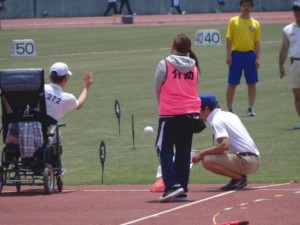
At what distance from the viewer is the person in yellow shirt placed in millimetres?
21188

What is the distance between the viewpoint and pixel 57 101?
1366 centimetres

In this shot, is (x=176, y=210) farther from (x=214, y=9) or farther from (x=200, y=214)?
(x=214, y=9)

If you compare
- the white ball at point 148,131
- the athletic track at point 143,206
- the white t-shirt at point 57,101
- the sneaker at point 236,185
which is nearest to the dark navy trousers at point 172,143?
the athletic track at point 143,206

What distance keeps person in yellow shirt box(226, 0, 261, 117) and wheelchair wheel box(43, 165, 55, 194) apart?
8.27 metres

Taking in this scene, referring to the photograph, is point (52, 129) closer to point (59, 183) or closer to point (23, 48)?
point (59, 183)

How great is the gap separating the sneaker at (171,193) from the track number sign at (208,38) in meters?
28.8

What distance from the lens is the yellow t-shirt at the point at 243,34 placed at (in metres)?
21.2

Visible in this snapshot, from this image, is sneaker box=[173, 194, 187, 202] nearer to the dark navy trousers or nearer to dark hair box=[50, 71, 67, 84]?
the dark navy trousers

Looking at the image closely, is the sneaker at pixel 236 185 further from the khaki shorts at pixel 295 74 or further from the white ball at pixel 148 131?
the khaki shorts at pixel 295 74

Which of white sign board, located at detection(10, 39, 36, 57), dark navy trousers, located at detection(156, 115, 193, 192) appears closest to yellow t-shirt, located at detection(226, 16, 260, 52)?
A: dark navy trousers, located at detection(156, 115, 193, 192)

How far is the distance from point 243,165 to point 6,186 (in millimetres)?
3174

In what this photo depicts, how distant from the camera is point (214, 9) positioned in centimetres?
7156

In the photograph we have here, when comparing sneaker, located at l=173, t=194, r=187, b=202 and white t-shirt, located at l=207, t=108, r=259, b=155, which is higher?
white t-shirt, located at l=207, t=108, r=259, b=155

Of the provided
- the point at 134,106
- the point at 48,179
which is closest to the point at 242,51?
the point at 134,106
